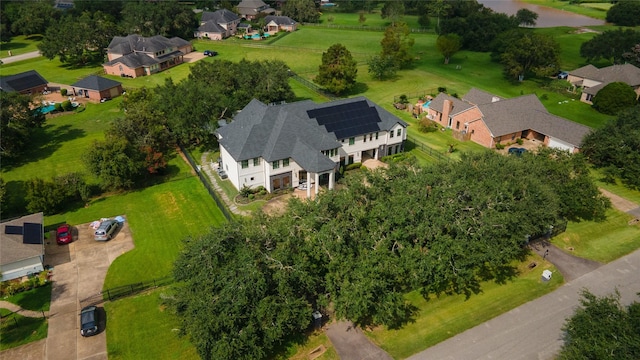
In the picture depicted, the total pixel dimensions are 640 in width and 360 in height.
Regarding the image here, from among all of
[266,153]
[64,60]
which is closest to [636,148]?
[266,153]

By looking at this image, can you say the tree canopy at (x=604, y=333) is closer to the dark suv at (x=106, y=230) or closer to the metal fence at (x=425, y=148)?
the metal fence at (x=425, y=148)

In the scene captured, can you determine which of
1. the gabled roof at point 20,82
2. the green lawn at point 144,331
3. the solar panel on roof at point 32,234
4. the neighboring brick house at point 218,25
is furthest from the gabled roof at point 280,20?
the green lawn at point 144,331

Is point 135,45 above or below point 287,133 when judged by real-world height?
above

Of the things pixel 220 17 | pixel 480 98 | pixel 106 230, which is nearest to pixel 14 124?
pixel 106 230

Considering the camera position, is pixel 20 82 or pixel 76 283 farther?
pixel 20 82

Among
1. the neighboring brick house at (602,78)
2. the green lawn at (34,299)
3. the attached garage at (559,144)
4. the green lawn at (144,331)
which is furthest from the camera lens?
the neighboring brick house at (602,78)

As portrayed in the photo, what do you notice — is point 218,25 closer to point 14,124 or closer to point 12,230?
point 14,124

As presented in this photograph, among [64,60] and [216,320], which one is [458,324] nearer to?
[216,320]
